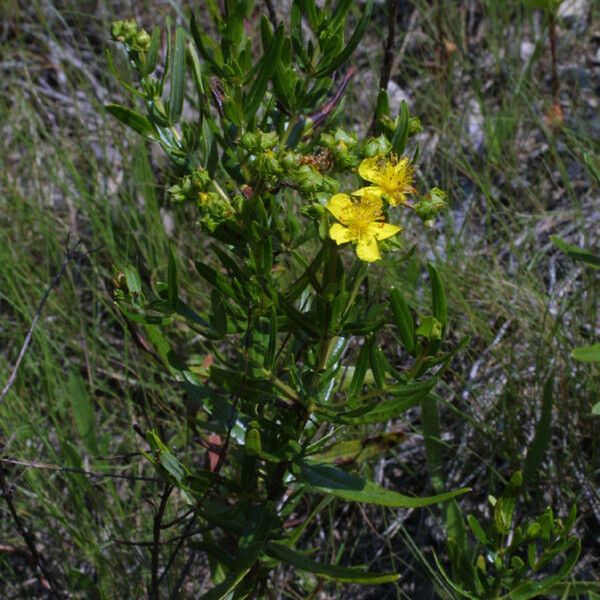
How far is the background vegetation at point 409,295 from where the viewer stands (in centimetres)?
249

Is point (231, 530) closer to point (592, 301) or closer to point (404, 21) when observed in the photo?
point (592, 301)

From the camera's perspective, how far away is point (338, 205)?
158 cm

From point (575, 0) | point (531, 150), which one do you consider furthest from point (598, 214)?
point (575, 0)

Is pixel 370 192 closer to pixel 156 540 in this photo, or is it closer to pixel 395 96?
pixel 156 540

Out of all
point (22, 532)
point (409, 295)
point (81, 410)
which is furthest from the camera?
point (409, 295)

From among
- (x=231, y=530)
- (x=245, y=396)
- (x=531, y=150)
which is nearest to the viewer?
(x=245, y=396)

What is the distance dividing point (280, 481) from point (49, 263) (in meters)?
1.50

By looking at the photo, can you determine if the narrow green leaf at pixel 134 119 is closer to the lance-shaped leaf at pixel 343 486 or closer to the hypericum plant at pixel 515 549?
the lance-shaped leaf at pixel 343 486

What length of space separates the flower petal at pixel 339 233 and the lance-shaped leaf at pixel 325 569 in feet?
2.07

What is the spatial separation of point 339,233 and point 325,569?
70 centimetres

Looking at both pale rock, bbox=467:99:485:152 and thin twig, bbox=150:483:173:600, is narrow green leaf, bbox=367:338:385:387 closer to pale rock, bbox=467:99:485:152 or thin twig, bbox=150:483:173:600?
thin twig, bbox=150:483:173:600

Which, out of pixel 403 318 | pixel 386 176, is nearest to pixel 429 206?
pixel 386 176

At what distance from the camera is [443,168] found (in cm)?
321

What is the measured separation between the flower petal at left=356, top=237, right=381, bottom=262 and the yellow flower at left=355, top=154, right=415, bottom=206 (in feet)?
0.30
